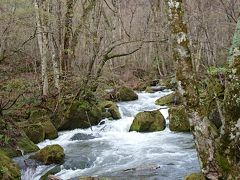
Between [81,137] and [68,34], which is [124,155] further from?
[68,34]

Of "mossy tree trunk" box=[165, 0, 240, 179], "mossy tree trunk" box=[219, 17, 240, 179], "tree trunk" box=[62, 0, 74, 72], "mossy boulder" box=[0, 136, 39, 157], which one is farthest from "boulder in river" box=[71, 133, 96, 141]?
"mossy tree trunk" box=[219, 17, 240, 179]

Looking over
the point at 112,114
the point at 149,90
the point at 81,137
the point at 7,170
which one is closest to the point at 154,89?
the point at 149,90

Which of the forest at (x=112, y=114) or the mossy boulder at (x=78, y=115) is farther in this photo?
the mossy boulder at (x=78, y=115)

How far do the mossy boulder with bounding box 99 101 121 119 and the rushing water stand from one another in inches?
22.7

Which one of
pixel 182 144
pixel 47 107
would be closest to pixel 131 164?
pixel 182 144

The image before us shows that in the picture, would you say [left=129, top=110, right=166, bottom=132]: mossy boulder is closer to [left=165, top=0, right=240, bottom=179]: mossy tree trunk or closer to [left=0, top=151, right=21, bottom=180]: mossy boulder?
[left=0, top=151, right=21, bottom=180]: mossy boulder

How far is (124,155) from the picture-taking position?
11.5m

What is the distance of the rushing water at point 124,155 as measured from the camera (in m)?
9.50

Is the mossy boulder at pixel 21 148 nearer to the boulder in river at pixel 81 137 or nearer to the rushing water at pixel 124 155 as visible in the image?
the rushing water at pixel 124 155

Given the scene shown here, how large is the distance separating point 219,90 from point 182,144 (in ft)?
8.29

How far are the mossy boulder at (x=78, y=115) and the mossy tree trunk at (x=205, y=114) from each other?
10.5m

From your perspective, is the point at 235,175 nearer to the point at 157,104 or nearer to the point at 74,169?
the point at 74,169

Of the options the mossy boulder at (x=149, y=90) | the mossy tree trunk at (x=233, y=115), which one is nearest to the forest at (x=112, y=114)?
the mossy tree trunk at (x=233, y=115)

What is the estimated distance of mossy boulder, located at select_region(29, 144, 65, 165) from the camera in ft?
33.5
